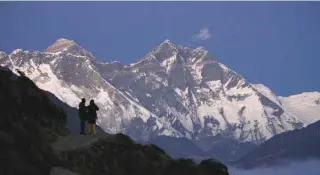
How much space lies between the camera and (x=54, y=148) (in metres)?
37.3

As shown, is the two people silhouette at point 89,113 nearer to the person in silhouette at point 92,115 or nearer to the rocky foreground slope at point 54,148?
the person in silhouette at point 92,115

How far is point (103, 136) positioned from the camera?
4053cm

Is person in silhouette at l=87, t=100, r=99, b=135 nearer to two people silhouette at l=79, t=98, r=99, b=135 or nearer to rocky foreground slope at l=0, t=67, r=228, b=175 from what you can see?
two people silhouette at l=79, t=98, r=99, b=135

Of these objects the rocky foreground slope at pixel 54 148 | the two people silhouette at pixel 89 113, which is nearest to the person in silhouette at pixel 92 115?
the two people silhouette at pixel 89 113

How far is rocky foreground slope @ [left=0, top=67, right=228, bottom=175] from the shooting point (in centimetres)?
3269

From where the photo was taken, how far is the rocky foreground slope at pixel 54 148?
32.7m

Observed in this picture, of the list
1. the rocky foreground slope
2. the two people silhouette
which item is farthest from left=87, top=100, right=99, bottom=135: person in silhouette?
the rocky foreground slope

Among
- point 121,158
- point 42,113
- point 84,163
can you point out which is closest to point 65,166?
point 84,163

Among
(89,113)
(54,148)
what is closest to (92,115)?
(89,113)

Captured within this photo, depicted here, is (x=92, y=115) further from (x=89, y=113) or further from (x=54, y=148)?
(x=54, y=148)

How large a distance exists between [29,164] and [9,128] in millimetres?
2758

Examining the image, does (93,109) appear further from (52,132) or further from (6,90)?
(6,90)

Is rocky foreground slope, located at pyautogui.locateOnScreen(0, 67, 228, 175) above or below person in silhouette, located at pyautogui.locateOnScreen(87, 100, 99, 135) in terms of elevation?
below

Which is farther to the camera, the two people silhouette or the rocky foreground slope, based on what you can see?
the two people silhouette
